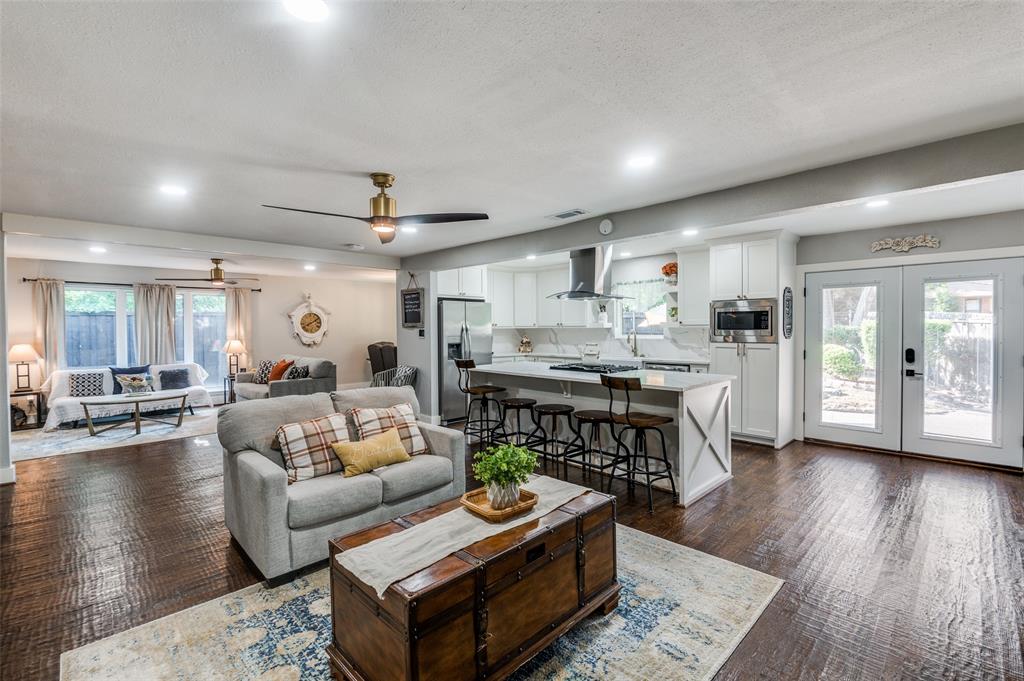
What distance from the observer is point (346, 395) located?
3.42 metres

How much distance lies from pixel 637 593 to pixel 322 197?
3.52m

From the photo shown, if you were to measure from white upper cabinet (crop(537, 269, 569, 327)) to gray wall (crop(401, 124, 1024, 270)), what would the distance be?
2976 millimetres

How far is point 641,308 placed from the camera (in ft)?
23.5

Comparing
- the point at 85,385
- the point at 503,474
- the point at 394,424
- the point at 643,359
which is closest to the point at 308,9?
the point at 503,474

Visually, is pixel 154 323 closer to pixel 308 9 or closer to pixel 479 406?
pixel 479 406

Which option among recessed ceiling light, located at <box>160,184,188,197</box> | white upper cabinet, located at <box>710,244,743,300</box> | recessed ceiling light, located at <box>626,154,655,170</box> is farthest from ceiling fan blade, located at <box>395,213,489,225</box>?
white upper cabinet, located at <box>710,244,743,300</box>

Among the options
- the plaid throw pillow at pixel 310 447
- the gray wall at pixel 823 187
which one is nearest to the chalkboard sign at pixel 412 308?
the gray wall at pixel 823 187

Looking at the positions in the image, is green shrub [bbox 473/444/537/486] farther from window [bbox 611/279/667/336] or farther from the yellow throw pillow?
window [bbox 611/279/667/336]

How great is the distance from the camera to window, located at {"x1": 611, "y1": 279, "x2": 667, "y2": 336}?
693cm

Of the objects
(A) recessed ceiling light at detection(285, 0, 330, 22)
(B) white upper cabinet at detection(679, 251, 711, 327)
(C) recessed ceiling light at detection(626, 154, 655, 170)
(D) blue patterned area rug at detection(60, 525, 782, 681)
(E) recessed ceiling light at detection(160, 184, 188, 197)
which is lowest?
(D) blue patterned area rug at detection(60, 525, 782, 681)

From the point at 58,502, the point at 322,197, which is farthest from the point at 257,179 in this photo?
the point at 58,502

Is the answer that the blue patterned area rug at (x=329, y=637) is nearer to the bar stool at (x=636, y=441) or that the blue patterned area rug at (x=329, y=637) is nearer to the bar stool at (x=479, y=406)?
the bar stool at (x=636, y=441)

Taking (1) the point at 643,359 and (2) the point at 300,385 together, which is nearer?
(1) the point at 643,359

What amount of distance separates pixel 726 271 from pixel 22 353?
31.3 ft
